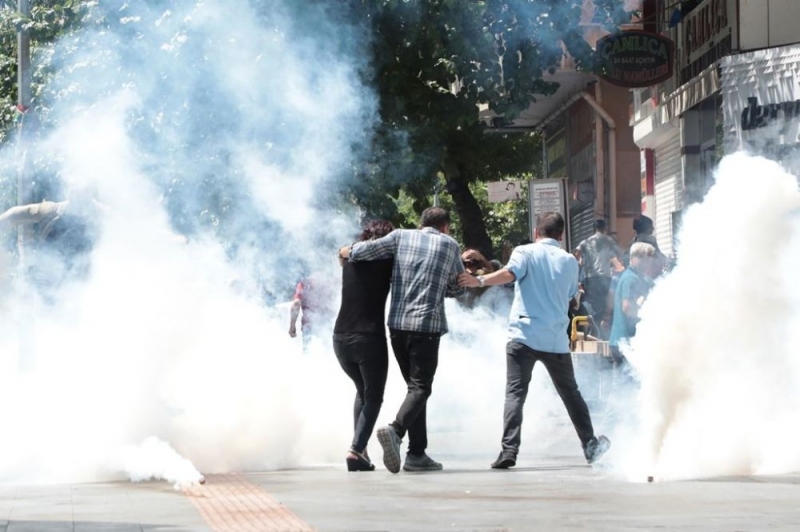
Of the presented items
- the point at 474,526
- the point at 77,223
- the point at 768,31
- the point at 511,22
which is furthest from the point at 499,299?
the point at 474,526

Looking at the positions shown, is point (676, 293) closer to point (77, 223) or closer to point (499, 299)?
point (77, 223)

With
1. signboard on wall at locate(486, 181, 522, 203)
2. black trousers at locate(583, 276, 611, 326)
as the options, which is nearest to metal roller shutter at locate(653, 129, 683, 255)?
signboard on wall at locate(486, 181, 522, 203)

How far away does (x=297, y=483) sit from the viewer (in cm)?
842

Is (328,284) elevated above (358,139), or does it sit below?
below

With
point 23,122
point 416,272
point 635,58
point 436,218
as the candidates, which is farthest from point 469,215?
point 416,272

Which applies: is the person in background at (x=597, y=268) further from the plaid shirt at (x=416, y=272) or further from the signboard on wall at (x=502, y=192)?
the signboard on wall at (x=502, y=192)

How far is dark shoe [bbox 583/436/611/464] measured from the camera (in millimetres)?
9258

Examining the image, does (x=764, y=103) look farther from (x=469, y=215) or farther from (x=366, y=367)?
(x=366, y=367)

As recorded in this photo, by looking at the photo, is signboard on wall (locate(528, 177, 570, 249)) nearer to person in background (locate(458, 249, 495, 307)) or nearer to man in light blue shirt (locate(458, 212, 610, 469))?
person in background (locate(458, 249, 495, 307))

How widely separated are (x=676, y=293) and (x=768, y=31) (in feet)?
28.7

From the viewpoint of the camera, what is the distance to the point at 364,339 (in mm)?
9055

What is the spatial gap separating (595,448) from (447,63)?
736 centimetres

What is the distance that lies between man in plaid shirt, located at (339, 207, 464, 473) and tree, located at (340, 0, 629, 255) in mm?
6308

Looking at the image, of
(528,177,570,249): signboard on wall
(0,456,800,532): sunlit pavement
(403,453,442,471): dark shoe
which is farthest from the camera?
(528,177,570,249): signboard on wall
